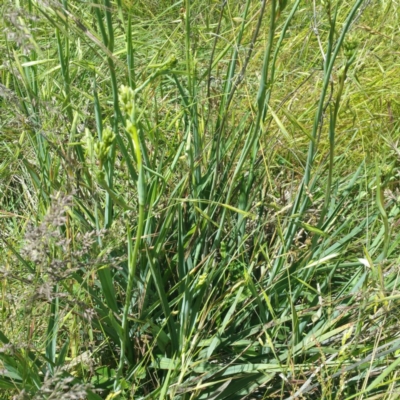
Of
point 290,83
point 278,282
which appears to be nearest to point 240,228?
point 278,282

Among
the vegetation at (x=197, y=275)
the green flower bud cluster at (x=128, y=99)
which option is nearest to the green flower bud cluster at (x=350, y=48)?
the vegetation at (x=197, y=275)

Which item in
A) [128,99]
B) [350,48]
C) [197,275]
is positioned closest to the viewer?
[128,99]

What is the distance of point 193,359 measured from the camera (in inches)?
50.6

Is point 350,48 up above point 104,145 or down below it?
above

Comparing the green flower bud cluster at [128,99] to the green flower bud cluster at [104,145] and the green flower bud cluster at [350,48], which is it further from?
the green flower bud cluster at [350,48]

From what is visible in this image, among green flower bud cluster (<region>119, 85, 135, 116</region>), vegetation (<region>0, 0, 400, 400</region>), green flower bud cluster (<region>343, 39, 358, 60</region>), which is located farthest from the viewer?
vegetation (<region>0, 0, 400, 400</region>)

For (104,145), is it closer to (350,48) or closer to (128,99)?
(128,99)

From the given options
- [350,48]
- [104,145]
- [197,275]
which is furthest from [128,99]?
[197,275]

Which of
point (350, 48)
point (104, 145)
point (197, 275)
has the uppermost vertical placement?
point (350, 48)

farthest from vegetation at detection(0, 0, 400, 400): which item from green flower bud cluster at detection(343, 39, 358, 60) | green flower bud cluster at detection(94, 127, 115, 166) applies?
green flower bud cluster at detection(94, 127, 115, 166)

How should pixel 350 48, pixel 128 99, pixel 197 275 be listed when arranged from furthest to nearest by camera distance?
pixel 197 275 < pixel 350 48 < pixel 128 99

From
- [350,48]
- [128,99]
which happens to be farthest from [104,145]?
[350,48]

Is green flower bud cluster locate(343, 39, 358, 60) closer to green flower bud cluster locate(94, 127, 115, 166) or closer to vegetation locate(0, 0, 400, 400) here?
vegetation locate(0, 0, 400, 400)

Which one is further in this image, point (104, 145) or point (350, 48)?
point (350, 48)
